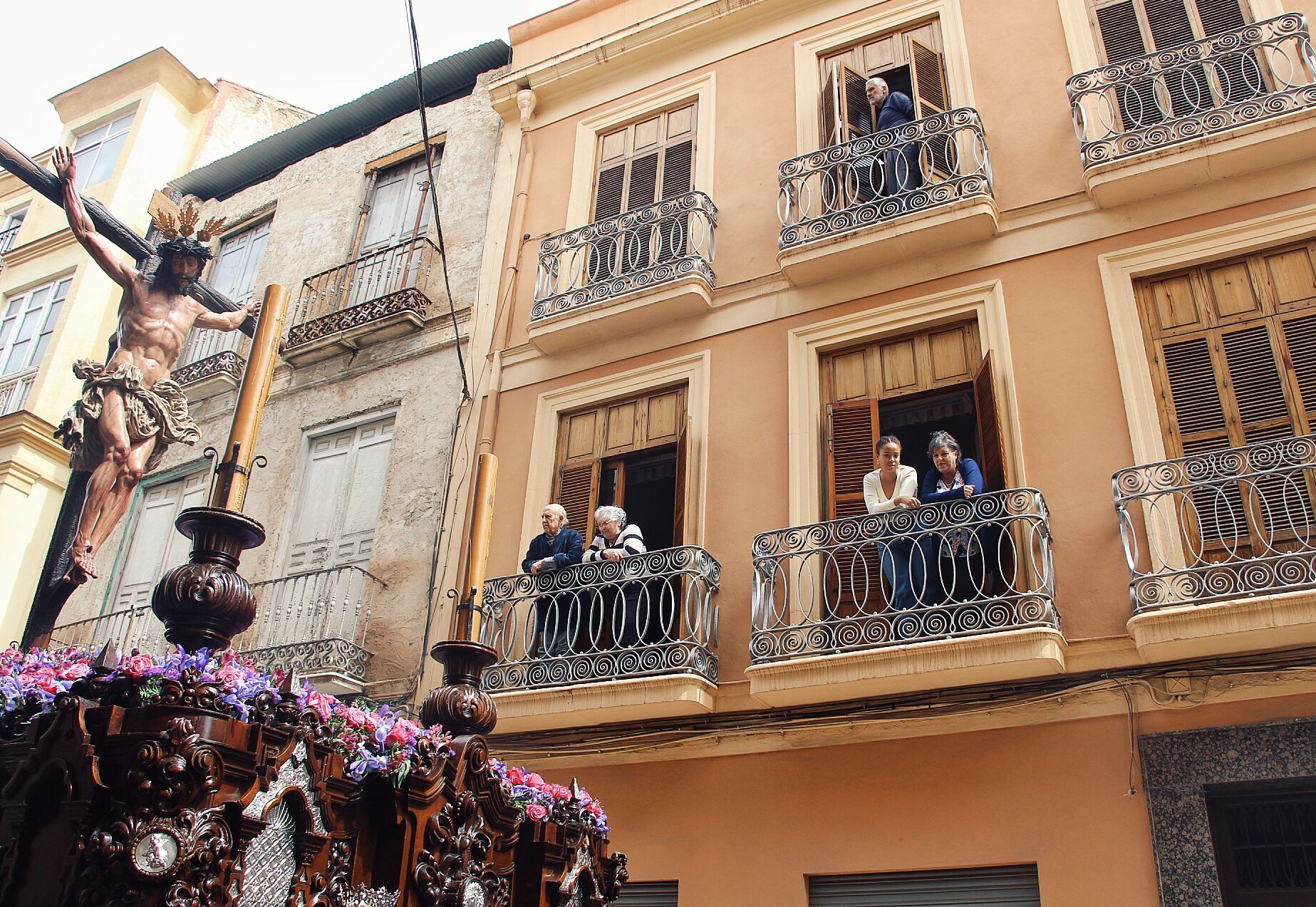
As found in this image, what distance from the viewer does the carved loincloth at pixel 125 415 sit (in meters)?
5.50

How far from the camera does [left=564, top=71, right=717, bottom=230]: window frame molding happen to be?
34.9ft

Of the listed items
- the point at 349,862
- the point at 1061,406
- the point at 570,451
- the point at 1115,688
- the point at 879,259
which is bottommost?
the point at 349,862

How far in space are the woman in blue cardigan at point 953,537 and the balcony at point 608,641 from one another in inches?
68.0

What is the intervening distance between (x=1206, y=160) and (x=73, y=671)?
25.6 feet

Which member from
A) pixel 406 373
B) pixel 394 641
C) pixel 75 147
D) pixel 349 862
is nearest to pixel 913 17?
pixel 406 373

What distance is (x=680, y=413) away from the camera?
9.48 meters

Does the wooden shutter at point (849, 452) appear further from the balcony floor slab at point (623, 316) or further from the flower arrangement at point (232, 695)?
the flower arrangement at point (232, 695)

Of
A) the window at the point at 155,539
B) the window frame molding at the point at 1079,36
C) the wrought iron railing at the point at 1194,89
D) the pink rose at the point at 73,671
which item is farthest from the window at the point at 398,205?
the pink rose at the point at 73,671

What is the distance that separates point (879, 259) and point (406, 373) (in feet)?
17.2

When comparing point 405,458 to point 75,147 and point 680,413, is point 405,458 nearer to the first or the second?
point 680,413

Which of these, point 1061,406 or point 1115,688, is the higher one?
point 1061,406

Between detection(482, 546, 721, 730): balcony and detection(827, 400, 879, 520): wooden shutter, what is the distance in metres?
1.11

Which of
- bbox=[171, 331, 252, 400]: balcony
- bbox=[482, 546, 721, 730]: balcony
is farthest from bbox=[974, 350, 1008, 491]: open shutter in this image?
bbox=[171, 331, 252, 400]: balcony

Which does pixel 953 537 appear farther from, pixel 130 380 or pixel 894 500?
pixel 130 380
